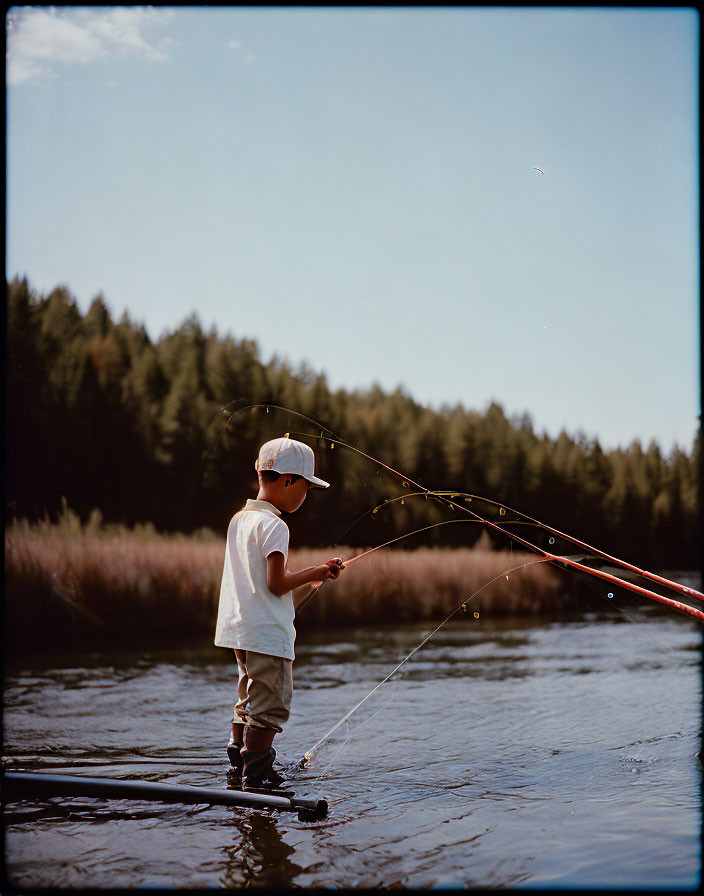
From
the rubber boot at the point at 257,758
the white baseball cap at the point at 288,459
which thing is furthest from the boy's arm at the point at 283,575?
the rubber boot at the point at 257,758

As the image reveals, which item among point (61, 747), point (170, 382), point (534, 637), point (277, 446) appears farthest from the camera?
point (170, 382)

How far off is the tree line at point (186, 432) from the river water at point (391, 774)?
5.73 meters

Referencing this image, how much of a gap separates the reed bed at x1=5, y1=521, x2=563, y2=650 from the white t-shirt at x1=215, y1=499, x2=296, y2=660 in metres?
5.24

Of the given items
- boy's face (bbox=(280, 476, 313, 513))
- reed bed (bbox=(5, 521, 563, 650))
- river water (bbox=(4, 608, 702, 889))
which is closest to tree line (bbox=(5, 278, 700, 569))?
reed bed (bbox=(5, 521, 563, 650))

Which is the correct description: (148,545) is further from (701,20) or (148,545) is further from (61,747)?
(701,20)

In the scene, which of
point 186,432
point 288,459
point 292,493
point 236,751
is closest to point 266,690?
point 236,751

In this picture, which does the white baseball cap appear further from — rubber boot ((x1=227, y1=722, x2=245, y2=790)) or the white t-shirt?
rubber boot ((x1=227, y1=722, x2=245, y2=790))

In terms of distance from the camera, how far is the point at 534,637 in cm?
980

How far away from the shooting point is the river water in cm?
260

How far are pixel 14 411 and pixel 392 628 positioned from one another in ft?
26.9

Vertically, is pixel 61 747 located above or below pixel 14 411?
below

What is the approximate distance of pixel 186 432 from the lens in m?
16.4

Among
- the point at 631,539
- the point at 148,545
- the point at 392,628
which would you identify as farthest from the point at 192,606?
the point at 631,539

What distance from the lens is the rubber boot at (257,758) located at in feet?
10.7
